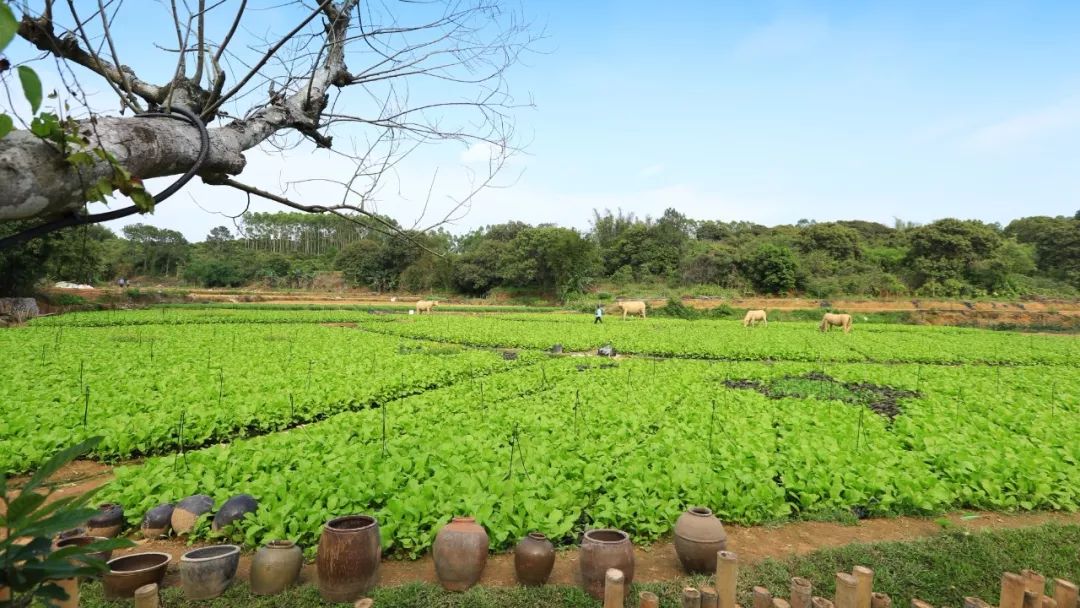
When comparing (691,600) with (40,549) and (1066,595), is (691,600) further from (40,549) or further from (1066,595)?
(40,549)

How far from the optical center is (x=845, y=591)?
10.8 feet

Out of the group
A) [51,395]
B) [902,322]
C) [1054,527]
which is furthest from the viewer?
[902,322]

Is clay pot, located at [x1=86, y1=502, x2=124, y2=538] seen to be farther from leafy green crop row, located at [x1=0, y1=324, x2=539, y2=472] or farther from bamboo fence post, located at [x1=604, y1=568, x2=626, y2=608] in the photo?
bamboo fence post, located at [x1=604, y1=568, x2=626, y2=608]

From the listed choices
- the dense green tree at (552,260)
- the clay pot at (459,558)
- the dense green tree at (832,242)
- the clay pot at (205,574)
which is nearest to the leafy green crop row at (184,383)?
the clay pot at (205,574)

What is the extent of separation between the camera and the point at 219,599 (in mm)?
3896

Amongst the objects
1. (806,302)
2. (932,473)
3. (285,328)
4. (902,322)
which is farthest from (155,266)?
(932,473)

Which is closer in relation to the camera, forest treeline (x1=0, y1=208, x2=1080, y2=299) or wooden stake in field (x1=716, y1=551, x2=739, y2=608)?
wooden stake in field (x1=716, y1=551, x2=739, y2=608)

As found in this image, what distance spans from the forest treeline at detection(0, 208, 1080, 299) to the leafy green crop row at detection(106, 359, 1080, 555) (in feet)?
97.8

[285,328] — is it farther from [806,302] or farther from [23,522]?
[806,302]

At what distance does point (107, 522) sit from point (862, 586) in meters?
5.77

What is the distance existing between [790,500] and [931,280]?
46.2 metres

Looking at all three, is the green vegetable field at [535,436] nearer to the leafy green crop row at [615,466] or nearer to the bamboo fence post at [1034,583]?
the leafy green crop row at [615,466]

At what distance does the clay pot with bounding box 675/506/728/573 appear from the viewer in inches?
169

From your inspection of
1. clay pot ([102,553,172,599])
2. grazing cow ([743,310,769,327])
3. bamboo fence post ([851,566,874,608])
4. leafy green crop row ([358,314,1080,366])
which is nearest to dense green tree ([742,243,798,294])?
grazing cow ([743,310,769,327])
